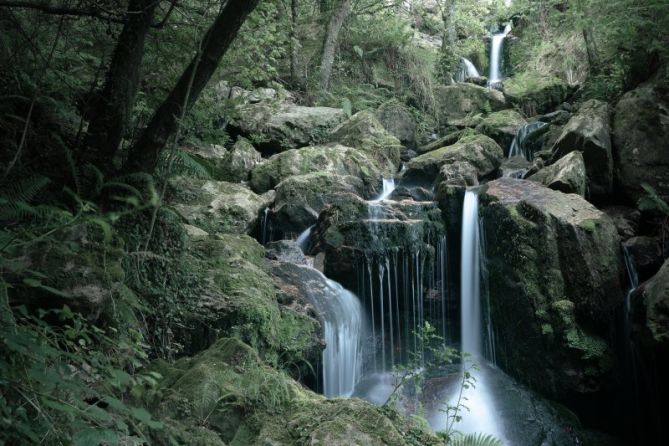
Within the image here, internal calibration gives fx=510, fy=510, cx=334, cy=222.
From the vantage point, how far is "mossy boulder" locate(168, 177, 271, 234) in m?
8.16

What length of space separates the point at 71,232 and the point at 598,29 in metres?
10.6

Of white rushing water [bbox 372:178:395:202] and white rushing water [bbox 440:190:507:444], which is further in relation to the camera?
white rushing water [bbox 372:178:395:202]

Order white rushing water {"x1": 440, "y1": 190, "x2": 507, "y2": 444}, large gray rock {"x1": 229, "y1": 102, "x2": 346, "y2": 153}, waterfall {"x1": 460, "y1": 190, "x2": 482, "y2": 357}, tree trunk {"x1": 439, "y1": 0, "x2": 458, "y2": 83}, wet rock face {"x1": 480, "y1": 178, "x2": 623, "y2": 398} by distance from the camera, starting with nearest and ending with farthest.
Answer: wet rock face {"x1": 480, "y1": 178, "x2": 623, "y2": 398} < white rushing water {"x1": 440, "y1": 190, "x2": 507, "y2": 444} < waterfall {"x1": 460, "y1": 190, "x2": 482, "y2": 357} < large gray rock {"x1": 229, "y1": 102, "x2": 346, "y2": 153} < tree trunk {"x1": 439, "y1": 0, "x2": 458, "y2": 83}

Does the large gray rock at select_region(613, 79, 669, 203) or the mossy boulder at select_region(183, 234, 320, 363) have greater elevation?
the large gray rock at select_region(613, 79, 669, 203)

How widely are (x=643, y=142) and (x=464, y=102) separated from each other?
7925mm

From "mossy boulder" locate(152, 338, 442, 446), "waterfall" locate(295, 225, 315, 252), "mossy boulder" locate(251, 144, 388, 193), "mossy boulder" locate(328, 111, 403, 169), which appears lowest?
"mossy boulder" locate(152, 338, 442, 446)

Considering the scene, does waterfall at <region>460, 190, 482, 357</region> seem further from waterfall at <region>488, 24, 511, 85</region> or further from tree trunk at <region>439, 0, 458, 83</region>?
waterfall at <region>488, 24, 511, 85</region>

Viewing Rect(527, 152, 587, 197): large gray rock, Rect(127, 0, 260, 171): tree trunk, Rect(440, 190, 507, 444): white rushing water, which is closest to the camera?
Rect(127, 0, 260, 171): tree trunk

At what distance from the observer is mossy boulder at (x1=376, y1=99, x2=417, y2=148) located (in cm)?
1477

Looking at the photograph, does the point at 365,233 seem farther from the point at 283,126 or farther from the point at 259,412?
the point at 259,412

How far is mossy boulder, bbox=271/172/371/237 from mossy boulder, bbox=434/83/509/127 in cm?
677

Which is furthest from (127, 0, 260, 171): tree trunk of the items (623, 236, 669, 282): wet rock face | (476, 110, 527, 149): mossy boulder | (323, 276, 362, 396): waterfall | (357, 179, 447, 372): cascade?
(476, 110, 527, 149): mossy boulder

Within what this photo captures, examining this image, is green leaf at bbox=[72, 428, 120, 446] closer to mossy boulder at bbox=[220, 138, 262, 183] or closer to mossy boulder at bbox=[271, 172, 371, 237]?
mossy boulder at bbox=[271, 172, 371, 237]

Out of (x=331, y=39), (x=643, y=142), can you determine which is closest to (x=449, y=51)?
(x=331, y=39)
